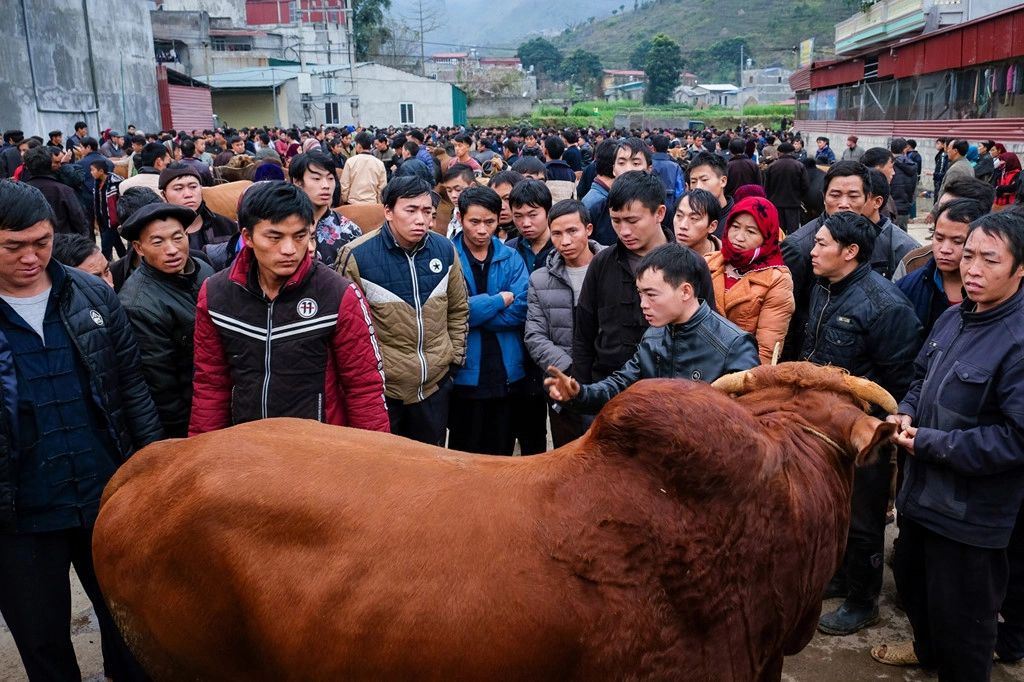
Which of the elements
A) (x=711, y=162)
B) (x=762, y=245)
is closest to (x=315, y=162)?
(x=762, y=245)

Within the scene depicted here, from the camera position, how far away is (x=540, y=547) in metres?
1.91

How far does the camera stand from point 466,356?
4465mm

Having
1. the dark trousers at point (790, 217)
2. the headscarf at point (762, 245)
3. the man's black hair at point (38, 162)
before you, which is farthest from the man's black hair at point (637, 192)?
the man's black hair at point (38, 162)

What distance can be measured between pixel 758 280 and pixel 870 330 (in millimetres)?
605

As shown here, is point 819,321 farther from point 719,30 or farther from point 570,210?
point 719,30

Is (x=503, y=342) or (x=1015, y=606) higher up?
(x=503, y=342)

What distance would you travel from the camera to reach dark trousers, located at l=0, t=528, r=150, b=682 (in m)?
2.76

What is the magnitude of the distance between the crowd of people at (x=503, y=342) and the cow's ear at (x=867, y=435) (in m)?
0.83

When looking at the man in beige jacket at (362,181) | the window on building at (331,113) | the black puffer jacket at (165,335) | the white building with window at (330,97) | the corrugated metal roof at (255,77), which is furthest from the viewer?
the window on building at (331,113)

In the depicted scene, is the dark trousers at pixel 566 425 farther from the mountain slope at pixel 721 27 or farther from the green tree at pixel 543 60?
the green tree at pixel 543 60

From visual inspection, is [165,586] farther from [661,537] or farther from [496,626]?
[661,537]

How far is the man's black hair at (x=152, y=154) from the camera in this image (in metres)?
10.3

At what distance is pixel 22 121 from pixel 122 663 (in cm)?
2289

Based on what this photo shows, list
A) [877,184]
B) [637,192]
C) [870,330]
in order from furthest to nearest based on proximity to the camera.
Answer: [877,184], [637,192], [870,330]
